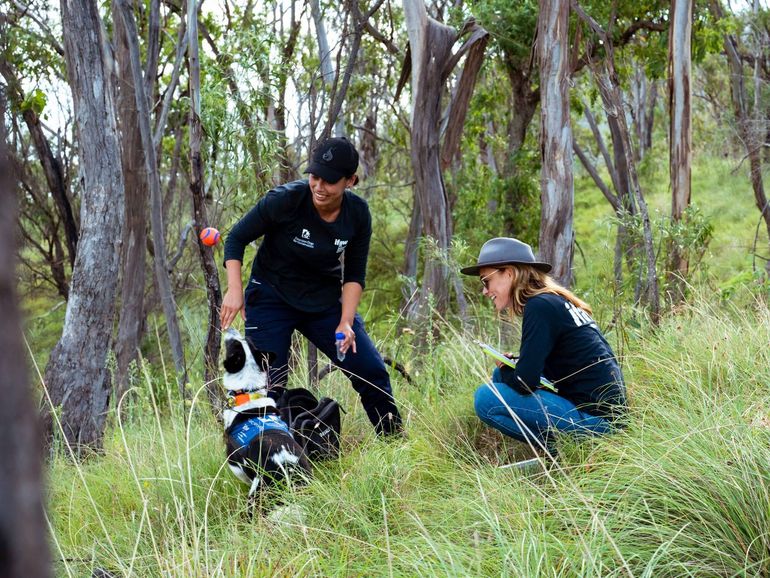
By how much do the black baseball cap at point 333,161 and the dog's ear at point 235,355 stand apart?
A: 1023 millimetres

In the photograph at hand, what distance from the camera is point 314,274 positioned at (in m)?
4.93

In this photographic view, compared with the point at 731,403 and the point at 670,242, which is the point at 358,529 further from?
the point at 670,242

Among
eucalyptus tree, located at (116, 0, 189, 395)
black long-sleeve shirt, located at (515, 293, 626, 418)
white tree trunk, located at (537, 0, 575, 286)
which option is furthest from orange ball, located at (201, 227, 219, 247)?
white tree trunk, located at (537, 0, 575, 286)

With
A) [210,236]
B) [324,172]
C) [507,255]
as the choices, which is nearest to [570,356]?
[507,255]

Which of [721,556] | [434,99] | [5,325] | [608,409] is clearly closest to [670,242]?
[434,99]

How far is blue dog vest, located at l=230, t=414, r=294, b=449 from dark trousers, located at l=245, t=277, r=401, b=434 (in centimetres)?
81

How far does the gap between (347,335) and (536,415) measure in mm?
1117

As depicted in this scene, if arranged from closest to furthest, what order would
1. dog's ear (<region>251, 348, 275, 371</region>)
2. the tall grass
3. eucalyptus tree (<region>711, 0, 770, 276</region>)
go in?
the tall grass < dog's ear (<region>251, 348, 275, 371</region>) < eucalyptus tree (<region>711, 0, 770, 276</region>)

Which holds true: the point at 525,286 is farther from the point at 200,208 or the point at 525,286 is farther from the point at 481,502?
the point at 200,208

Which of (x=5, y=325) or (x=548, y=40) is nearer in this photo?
(x=5, y=325)

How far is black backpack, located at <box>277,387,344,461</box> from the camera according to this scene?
4340mm

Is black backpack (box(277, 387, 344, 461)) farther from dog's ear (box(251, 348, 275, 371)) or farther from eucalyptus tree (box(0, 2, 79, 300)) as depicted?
eucalyptus tree (box(0, 2, 79, 300))

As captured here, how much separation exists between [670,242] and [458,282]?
1.97m

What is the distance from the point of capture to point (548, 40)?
25.0 feet
